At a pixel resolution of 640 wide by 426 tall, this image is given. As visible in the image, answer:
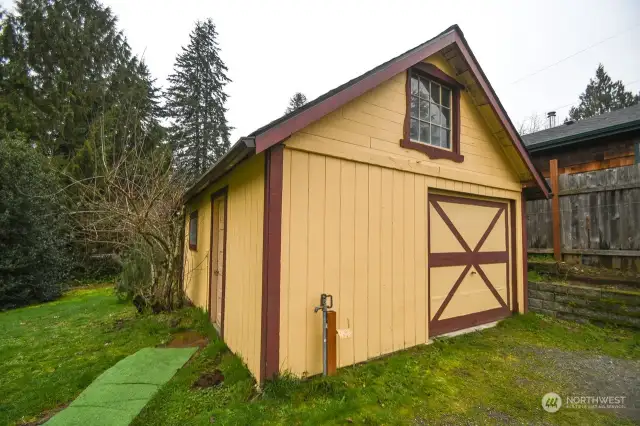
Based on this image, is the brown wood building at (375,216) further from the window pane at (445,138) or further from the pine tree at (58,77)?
Result: the pine tree at (58,77)

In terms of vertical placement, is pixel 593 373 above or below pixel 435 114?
below

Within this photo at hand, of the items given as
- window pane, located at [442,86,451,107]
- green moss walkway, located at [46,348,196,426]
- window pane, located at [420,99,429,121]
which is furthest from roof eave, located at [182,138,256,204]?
window pane, located at [442,86,451,107]

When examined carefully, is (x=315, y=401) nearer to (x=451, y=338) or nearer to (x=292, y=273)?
(x=292, y=273)

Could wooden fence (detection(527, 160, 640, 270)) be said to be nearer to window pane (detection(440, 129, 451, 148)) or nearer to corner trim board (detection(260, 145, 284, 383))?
window pane (detection(440, 129, 451, 148))

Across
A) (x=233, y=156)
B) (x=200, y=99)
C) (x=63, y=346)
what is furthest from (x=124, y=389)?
(x=200, y=99)

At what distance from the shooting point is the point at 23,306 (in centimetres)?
950

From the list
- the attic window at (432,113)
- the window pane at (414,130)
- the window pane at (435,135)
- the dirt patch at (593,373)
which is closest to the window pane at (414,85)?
the attic window at (432,113)

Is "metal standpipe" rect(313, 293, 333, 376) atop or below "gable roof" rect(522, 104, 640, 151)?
below

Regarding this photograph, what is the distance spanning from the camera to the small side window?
23.9 ft

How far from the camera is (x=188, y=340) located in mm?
4859

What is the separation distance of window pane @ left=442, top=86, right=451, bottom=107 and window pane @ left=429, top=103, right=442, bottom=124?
9.4 inches

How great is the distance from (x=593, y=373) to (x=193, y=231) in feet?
26.1

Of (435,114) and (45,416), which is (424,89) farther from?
(45,416)

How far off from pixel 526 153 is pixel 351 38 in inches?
413
